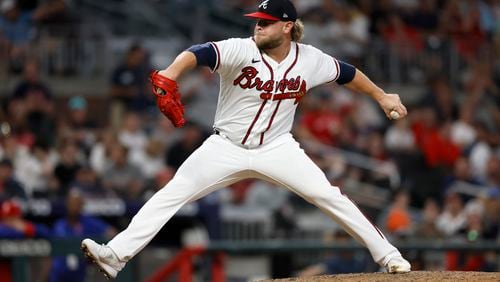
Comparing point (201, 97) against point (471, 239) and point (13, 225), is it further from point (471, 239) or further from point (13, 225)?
point (13, 225)

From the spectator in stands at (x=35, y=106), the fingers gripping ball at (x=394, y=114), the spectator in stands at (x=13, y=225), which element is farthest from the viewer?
the spectator in stands at (x=35, y=106)

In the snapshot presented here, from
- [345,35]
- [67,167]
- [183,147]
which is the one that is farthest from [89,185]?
[345,35]

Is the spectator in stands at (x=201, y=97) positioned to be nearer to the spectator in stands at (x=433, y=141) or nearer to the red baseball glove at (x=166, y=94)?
the spectator in stands at (x=433, y=141)

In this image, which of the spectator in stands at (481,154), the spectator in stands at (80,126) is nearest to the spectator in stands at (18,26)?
the spectator in stands at (80,126)

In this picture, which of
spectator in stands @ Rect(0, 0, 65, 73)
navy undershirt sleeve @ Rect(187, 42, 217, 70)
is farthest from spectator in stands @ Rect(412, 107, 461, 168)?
navy undershirt sleeve @ Rect(187, 42, 217, 70)

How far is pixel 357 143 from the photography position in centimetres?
1538

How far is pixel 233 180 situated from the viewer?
7.52m

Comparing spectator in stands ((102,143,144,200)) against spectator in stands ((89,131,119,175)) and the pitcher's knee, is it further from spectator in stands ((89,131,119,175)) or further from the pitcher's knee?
the pitcher's knee

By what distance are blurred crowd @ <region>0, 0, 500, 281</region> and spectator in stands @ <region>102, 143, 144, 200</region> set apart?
13mm

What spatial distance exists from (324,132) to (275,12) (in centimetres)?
786

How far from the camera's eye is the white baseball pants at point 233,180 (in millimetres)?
7285

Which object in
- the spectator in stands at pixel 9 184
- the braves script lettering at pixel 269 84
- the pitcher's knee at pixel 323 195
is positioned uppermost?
the braves script lettering at pixel 269 84

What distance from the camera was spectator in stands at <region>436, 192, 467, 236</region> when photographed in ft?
44.4

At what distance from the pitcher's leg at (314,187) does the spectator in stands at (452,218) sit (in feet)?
19.7
